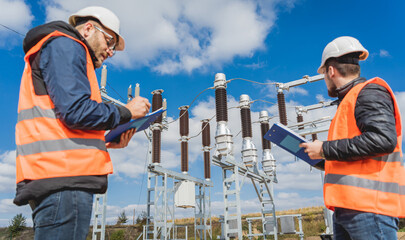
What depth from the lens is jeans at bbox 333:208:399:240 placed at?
1.63 metres

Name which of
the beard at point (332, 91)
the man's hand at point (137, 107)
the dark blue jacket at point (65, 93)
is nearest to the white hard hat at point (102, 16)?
the dark blue jacket at point (65, 93)

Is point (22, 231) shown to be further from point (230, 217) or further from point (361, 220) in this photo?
point (361, 220)

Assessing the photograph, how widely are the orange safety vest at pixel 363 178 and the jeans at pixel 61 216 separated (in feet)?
4.63

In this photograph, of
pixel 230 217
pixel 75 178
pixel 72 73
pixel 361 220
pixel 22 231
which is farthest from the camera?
pixel 22 231

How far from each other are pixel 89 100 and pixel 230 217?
702 cm

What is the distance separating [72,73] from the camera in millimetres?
1499

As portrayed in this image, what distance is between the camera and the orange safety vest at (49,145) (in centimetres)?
139

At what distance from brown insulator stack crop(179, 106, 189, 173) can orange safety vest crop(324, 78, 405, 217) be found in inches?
406

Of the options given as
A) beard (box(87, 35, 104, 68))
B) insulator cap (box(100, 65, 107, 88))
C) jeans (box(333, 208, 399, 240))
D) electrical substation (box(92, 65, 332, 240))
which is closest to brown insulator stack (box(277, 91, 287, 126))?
electrical substation (box(92, 65, 332, 240))

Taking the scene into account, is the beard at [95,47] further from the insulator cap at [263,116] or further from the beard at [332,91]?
the insulator cap at [263,116]

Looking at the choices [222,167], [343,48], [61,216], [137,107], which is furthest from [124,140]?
[222,167]

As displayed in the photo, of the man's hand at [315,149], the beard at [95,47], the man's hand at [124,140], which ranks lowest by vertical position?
the man's hand at [315,149]

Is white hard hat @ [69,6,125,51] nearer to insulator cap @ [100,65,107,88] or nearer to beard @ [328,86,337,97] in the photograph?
beard @ [328,86,337,97]

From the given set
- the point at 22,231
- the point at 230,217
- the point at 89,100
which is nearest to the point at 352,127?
the point at 89,100
